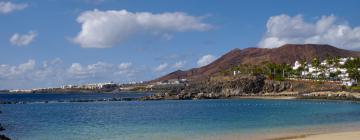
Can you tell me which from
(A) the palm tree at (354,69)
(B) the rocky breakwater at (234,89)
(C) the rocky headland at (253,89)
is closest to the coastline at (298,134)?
(C) the rocky headland at (253,89)

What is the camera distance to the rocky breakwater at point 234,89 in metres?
140

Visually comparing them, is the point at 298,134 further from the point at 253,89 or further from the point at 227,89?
the point at 227,89

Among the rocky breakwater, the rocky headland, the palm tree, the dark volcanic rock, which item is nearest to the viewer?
the rocky headland

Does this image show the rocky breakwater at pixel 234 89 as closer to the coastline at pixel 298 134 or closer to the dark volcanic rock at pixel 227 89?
the dark volcanic rock at pixel 227 89

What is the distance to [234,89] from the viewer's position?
14850 cm

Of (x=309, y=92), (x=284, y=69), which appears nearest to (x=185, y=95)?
(x=309, y=92)

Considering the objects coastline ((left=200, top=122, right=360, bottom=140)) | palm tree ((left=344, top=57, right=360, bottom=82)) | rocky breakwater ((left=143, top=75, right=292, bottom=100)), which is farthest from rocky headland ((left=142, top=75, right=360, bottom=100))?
coastline ((left=200, top=122, right=360, bottom=140))

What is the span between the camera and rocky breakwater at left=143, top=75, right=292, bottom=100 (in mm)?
139625

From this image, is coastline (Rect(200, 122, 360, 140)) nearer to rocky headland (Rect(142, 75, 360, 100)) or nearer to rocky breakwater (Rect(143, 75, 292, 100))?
rocky headland (Rect(142, 75, 360, 100))

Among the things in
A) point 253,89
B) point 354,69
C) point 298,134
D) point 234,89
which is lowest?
point 298,134

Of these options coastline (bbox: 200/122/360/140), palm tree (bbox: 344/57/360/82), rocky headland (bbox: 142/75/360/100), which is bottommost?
coastline (bbox: 200/122/360/140)

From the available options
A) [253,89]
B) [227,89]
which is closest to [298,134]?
[253,89]

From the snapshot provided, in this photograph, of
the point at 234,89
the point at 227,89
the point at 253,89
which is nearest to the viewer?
the point at 253,89

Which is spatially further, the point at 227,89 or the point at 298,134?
the point at 227,89
